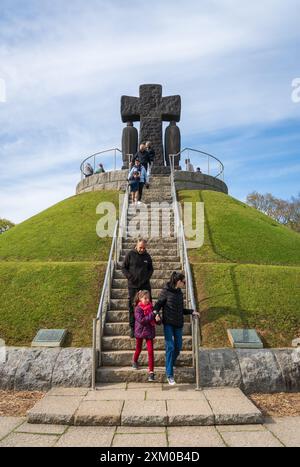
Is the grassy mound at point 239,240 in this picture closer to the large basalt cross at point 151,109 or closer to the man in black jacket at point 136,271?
the man in black jacket at point 136,271

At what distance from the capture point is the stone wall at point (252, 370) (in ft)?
23.9

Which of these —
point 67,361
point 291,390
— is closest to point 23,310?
point 67,361

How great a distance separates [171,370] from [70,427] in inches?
86.1

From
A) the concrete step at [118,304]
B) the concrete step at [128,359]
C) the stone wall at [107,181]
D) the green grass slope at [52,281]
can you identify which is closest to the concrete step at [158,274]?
the green grass slope at [52,281]

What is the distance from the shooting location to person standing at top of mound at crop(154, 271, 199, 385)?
7.19 meters

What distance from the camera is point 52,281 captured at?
11.0 metres

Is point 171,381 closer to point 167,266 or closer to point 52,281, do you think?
point 167,266

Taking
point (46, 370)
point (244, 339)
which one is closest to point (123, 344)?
point (46, 370)

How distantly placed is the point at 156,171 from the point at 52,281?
44.5ft

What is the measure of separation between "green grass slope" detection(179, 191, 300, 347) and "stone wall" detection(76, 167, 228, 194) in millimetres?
5520

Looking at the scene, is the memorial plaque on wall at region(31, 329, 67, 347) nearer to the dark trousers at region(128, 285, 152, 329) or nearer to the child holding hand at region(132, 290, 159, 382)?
the dark trousers at region(128, 285, 152, 329)

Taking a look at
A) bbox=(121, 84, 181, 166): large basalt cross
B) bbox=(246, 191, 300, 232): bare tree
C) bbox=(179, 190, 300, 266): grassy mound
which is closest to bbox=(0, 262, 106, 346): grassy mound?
bbox=(179, 190, 300, 266): grassy mound

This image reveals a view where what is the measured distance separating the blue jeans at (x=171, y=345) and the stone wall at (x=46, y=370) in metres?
1.45

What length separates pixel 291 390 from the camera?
24.1 feet
